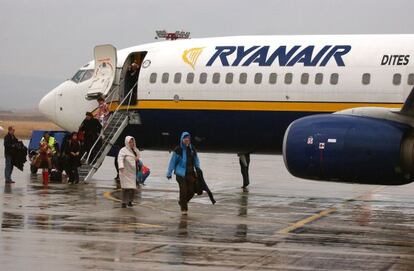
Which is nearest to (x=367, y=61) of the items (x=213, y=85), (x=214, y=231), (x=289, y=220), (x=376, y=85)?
(x=376, y=85)

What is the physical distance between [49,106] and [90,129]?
102 inches

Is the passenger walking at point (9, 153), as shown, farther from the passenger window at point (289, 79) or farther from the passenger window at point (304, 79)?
the passenger window at point (304, 79)

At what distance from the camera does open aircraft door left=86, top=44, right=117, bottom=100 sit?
1075 inches

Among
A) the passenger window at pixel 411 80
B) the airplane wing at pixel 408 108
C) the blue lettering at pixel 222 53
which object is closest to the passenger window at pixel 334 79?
the passenger window at pixel 411 80

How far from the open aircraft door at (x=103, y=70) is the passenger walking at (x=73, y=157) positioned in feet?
5.07

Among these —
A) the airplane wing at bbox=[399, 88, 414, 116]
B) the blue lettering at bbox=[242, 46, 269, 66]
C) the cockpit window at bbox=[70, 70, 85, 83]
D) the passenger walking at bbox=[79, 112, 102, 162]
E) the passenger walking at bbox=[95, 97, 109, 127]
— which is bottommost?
the passenger walking at bbox=[79, 112, 102, 162]

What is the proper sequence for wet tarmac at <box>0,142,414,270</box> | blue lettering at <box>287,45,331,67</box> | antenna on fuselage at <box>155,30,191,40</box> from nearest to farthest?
wet tarmac at <box>0,142,414,270</box>, blue lettering at <box>287,45,331,67</box>, antenna on fuselage at <box>155,30,191,40</box>

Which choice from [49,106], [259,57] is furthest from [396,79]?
[49,106]

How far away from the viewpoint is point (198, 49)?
26.1 metres

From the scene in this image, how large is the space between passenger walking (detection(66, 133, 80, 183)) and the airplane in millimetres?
1516

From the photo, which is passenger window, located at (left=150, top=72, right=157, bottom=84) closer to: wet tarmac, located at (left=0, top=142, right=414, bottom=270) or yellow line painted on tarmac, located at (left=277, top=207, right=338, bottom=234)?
wet tarmac, located at (left=0, top=142, right=414, bottom=270)

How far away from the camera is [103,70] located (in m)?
27.7

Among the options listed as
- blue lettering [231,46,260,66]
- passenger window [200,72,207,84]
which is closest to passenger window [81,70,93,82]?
passenger window [200,72,207,84]

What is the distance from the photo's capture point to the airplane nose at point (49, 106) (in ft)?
94.5
